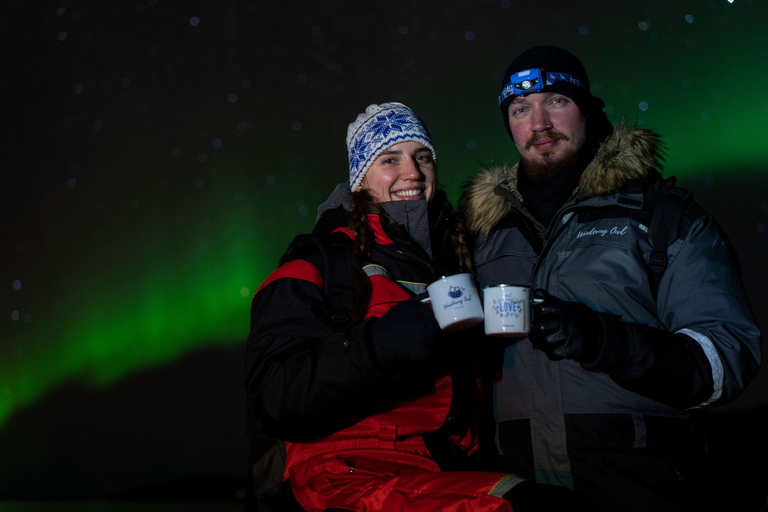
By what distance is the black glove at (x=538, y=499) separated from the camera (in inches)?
58.2

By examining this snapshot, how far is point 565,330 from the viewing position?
5.48ft

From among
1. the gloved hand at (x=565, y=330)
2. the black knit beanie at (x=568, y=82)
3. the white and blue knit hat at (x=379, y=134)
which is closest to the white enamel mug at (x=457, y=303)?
the gloved hand at (x=565, y=330)

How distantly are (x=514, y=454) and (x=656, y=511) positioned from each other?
0.53m

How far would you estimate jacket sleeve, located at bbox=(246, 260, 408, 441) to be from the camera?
1744mm

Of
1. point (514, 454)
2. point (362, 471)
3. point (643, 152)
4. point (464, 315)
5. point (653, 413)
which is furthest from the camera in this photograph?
point (643, 152)

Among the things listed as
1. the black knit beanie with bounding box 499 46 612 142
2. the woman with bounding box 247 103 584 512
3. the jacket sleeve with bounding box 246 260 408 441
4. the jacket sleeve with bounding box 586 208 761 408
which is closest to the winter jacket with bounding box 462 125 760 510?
the jacket sleeve with bounding box 586 208 761 408

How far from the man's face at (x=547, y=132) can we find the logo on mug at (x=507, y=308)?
125 cm

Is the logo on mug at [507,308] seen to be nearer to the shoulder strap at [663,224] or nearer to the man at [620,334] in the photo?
the man at [620,334]

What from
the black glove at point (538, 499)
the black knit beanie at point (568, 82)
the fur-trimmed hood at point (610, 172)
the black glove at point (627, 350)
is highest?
the black knit beanie at point (568, 82)

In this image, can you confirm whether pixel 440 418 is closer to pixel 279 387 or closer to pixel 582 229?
pixel 279 387

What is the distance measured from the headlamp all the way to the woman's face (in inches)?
23.8

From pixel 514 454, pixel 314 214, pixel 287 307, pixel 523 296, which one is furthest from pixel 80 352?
pixel 523 296

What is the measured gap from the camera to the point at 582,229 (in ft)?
7.43

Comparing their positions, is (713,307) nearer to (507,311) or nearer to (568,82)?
(507,311)
